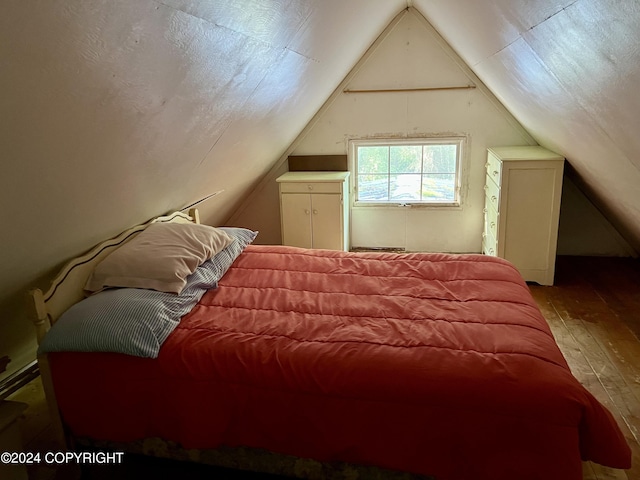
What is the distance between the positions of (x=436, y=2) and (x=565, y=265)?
91.9 inches

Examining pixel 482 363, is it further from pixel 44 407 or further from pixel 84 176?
pixel 44 407

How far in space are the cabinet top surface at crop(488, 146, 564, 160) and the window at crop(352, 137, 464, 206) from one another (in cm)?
42

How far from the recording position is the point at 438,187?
416 centimetres

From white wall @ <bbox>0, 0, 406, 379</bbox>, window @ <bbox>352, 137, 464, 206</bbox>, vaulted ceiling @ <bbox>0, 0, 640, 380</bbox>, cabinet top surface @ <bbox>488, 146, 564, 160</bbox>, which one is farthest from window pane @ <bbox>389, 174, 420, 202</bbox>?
white wall @ <bbox>0, 0, 406, 379</bbox>

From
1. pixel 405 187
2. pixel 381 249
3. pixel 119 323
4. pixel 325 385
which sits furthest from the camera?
pixel 381 249

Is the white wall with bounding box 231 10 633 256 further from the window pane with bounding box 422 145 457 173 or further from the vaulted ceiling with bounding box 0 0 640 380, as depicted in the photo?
the vaulted ceiling with bounding box 0 0 640 380

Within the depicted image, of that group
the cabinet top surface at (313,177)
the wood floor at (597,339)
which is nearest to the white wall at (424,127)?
the cabinet top surface at (313,177)

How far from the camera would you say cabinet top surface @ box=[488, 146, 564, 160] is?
130 inches

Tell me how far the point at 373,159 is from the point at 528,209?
4.55 ft

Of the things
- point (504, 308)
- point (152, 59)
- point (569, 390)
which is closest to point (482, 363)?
point (569, 390)

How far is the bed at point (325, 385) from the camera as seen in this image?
1483mm

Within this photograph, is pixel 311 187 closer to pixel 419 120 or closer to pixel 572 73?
pixel 419 120

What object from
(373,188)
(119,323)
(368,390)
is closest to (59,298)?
(119,323)

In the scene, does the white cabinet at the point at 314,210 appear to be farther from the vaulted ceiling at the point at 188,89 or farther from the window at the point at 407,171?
the vaulted ceiling at the point at 188,89
